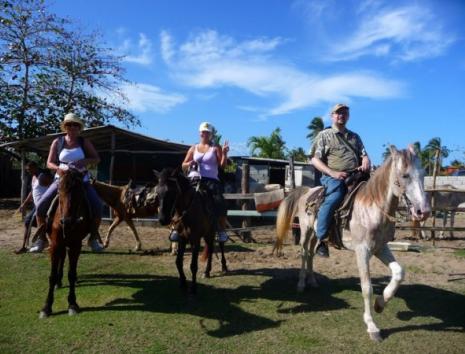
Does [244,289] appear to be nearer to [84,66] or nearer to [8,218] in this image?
[8,218]

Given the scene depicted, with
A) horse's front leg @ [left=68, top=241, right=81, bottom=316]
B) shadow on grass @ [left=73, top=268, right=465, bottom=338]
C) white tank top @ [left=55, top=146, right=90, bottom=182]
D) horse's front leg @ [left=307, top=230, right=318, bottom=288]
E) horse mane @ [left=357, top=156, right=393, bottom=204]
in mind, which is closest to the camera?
horse mane @ [left=357, top=156, right=393, bottom=204]

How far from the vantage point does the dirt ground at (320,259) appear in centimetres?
795

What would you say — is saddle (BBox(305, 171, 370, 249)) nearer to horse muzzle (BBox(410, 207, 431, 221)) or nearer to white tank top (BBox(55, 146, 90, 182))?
horse muzzle (BBox(410, 207, 431, 221))

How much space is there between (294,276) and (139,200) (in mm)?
4582

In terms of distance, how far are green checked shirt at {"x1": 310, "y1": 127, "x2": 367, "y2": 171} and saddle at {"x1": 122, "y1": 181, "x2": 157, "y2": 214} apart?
17.4 ft

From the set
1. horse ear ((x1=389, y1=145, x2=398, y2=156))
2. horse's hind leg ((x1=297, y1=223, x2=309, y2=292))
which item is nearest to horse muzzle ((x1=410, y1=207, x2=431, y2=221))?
horse ear ((x1=389, y1=145, x2=398, y2=156))

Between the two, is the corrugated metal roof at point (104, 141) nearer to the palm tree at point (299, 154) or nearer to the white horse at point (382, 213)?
the white horse at point (382, 213)

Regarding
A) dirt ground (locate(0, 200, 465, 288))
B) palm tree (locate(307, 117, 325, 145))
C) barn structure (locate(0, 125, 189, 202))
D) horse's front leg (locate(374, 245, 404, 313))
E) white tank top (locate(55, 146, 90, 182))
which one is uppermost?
palm tree (locate(307, 117, 325, 145))

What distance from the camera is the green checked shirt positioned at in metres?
5.79

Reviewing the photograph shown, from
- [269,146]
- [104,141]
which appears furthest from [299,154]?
[104,141]

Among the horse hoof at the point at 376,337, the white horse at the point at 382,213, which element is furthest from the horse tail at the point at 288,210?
the horse hoof at the point at 376,337

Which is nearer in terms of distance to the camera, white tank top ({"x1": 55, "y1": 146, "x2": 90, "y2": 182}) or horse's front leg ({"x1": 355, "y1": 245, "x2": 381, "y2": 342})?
horse's front leg ({"x1": 355, "y1": 245, "x2": 381, "y2": 342})

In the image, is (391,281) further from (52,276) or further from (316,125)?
(316,125)

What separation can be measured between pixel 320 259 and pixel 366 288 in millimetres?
4302
